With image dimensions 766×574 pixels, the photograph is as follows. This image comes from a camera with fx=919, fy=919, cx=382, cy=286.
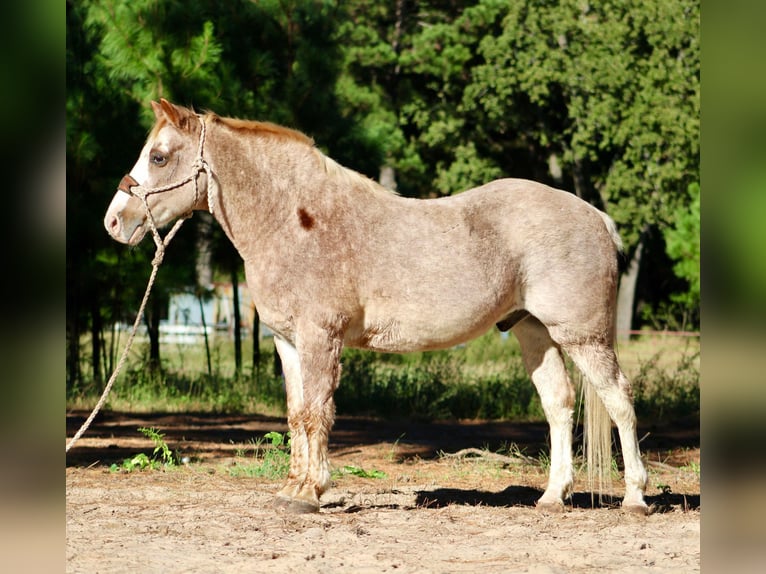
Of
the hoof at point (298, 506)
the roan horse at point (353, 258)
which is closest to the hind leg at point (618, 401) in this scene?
the roan horse at point (353, 258)

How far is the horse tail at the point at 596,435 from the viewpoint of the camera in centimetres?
594

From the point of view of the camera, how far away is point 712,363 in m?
1.94

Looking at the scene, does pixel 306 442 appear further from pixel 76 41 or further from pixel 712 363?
pixel 76 41

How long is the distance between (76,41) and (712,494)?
10.8m

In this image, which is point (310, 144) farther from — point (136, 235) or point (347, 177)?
point (136, 235)

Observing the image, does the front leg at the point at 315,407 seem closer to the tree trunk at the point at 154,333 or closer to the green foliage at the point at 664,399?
the green foliage at the point at 664,399

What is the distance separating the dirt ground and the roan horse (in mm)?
381

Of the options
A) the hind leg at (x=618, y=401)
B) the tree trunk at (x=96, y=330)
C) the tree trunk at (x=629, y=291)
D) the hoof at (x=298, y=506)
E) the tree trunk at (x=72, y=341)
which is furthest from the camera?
the tree trunk at (x=629, y=291)

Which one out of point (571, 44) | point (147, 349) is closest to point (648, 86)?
point (571, 44)

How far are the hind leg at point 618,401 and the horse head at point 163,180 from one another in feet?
8.39

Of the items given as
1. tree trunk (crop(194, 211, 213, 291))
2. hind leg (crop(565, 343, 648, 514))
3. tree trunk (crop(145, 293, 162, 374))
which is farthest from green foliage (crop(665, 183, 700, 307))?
hind leg (crop(565, 343, 648, 514))

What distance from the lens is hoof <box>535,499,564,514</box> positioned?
5.75 m

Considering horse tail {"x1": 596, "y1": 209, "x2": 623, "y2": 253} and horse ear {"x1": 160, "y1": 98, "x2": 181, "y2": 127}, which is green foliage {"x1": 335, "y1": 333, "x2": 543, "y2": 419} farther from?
horse ear {"x1": 160, "y1": 98, "x2": 181, "y2": 127}

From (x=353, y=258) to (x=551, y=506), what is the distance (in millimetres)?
1998
